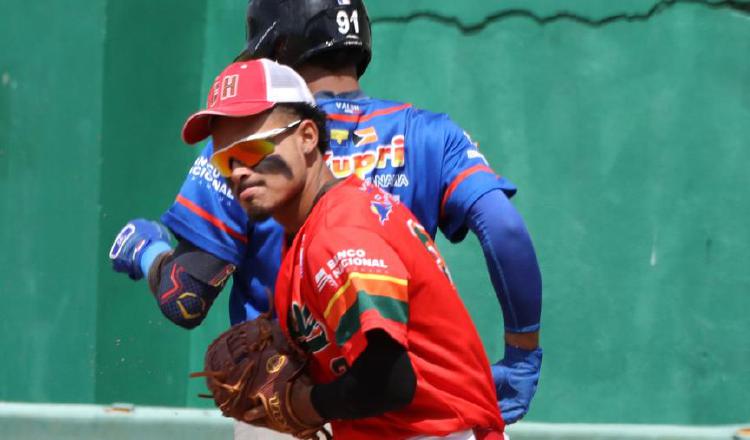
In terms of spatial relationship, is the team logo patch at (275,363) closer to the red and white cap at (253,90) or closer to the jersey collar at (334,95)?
the red and white cap at (253,90)

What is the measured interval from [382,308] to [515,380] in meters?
1.35

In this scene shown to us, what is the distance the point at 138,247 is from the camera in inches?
166

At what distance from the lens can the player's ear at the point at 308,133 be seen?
11.4 feet

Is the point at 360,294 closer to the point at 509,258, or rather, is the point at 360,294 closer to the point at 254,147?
the point at 254,147

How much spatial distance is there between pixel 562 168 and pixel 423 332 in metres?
3.75

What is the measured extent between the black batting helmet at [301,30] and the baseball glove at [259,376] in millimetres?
970

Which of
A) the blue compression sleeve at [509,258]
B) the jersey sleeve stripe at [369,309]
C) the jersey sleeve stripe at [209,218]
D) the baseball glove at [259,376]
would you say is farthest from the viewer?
the blue compression sleeve at [509,258]

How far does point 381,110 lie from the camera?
414 cm

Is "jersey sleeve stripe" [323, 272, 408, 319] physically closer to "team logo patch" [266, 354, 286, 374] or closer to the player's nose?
"team logo patch" [266, 354, 286, 374]

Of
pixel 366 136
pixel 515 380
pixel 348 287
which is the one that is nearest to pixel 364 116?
pixel 366 136

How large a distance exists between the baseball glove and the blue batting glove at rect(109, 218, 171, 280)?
2.26 feet

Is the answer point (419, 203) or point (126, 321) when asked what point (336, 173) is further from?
point (126, 321)

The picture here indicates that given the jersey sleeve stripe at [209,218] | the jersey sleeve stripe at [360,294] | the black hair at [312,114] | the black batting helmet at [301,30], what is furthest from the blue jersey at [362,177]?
the jersey sleeve stripe at [360,294]

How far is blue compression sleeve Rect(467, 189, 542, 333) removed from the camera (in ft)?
13.5
